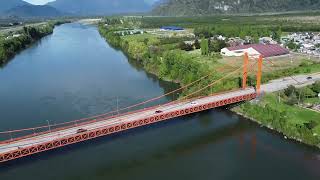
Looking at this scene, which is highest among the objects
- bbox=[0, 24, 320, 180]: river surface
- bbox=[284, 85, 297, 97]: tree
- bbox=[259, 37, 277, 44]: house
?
bbox=[259, 37, 277, 44]: house

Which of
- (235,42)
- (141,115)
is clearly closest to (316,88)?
(141,115)

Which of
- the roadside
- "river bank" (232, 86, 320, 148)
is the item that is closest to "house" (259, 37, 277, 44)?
the roadside

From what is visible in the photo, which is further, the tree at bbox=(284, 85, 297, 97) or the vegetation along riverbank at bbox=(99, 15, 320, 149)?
the tree at bbox=(284, 85, 297, 97)

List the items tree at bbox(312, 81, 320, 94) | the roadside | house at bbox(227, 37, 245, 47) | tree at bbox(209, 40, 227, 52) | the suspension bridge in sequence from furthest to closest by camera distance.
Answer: house at bbox(227, 37, 245, 47) < tree at bbox(209, 40, 227, 52) < tree at bbox(312, 81, 320, 94) < the roadside < the suspension bridge

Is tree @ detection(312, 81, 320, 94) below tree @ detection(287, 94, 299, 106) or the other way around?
the other way around

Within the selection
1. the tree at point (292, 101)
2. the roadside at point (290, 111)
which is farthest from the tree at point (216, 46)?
the tree at point (292, 101)

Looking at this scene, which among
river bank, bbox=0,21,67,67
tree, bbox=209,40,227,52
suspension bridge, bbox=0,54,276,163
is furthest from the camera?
river bank, bbox=0,21,67,67

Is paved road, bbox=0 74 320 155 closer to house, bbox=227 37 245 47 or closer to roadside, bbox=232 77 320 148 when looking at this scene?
roadside, bbox=232 77 320 148

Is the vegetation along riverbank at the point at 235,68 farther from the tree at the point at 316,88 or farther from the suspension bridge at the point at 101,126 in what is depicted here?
the suspension bridge at the point at 101,126
